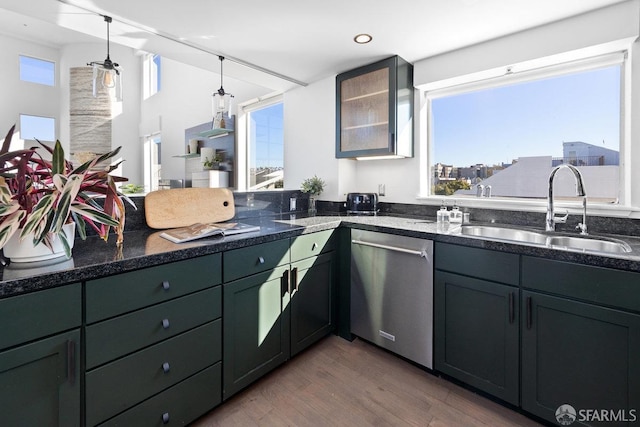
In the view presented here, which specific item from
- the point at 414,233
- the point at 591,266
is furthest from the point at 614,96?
the point at 414,233

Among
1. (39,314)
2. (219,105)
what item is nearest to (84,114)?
(219,105)

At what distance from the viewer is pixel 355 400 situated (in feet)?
Answer: 5.56

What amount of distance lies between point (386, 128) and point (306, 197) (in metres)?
0.99

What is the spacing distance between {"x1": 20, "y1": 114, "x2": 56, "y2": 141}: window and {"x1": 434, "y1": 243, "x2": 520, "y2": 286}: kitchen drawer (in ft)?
26.8

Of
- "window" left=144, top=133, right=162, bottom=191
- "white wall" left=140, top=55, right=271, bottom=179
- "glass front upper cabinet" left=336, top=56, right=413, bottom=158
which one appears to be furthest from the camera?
"window" left=144, top=133, right=162, bottom=191

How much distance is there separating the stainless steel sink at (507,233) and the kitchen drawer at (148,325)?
5.19 ft

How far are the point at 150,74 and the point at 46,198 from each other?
7.11 meters

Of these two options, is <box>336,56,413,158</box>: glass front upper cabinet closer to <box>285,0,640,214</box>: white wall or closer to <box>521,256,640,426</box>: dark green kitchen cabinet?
<box>285,0,640,214</box>: white wall

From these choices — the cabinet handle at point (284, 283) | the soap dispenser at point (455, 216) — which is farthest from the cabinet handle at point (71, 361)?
the soap dispenser at point (455, 216)

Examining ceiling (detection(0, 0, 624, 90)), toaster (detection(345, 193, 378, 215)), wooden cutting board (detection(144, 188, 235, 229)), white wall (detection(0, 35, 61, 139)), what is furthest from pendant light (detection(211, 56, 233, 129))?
white wall (detection(0, 35, 61, 139))

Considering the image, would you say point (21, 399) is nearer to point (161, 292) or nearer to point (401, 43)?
point (161, 292)

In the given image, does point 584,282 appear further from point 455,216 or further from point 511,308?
point 455,216

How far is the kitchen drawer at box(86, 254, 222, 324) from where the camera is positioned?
1103 mm

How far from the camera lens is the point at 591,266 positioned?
1.29 metres
